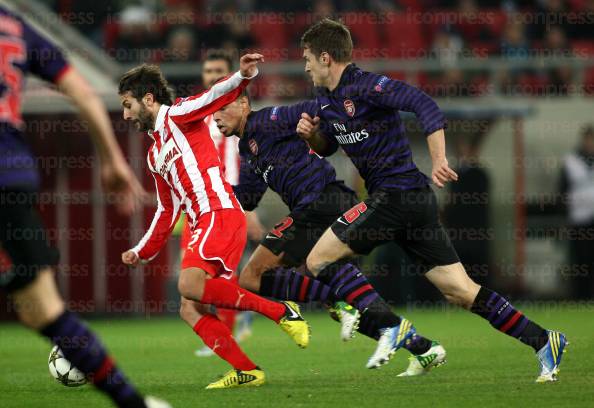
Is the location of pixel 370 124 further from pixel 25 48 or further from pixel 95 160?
pixel 95 160

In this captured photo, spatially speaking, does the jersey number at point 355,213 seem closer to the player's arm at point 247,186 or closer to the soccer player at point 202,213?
the soccer player at point 202,213

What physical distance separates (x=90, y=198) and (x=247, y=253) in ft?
7.48

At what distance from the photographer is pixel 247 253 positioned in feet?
48.3

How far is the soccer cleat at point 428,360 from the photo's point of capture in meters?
6.88

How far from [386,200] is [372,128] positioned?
471 millimetres

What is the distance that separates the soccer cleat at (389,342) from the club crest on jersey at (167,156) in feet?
5.57

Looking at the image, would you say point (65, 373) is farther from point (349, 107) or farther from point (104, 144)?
point (104, 144)

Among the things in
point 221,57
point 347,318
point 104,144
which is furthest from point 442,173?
point 221,57

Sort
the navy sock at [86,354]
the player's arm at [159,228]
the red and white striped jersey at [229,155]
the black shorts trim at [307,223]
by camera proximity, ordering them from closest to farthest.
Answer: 1. the navy sock at [86,354]
2. the player's arm at [159,228]
3. the black shorts trim at [307,223]
4. the red and white striped jersey at [229,155]

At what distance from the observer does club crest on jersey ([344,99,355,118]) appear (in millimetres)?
6758

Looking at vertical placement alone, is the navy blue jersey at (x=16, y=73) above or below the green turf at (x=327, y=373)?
above

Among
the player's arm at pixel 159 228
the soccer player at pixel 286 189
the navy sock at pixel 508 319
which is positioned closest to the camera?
the navy sock at pixel 508 319

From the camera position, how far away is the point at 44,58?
4586 mm

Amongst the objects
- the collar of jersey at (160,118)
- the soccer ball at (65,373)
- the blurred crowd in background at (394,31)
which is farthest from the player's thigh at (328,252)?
the blurred crowd in background at (394,31)
